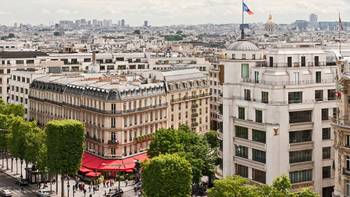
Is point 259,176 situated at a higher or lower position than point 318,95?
lower

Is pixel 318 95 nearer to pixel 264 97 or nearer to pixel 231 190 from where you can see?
pixel 264 97

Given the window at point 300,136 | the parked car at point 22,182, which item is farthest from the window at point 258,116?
the parked car at point 22,182

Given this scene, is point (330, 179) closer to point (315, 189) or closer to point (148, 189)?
point (315, 189)

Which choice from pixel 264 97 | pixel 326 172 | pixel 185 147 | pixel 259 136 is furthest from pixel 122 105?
pixel 326 172

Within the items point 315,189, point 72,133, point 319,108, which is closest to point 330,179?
point 315,189

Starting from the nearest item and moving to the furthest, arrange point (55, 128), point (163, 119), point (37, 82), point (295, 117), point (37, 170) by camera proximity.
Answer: point (295, 117)
point (55, 128)
point (37, 170)
point (163, 119)
point (37, 82)

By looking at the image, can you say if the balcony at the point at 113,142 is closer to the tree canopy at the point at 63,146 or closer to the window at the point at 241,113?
the tree canopy at the point at 63,146

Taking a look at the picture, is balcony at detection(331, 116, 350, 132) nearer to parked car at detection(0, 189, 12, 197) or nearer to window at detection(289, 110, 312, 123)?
window at detection(289, 110, 312, 123)
